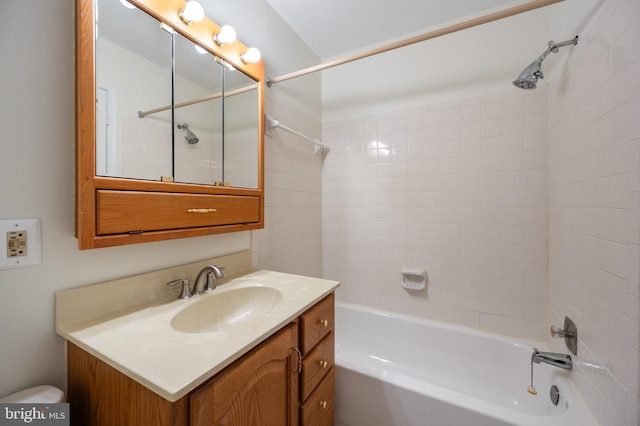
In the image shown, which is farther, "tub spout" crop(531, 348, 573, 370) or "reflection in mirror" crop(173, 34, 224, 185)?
"tub spout" crop(531, 348, 573, 370)

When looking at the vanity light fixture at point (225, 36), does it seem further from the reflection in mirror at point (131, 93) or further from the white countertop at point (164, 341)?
the white countertop at point (164, 341)

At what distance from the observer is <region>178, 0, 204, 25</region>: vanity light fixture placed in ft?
3.11

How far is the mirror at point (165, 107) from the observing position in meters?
0.78

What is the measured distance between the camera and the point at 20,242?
0.65 meters

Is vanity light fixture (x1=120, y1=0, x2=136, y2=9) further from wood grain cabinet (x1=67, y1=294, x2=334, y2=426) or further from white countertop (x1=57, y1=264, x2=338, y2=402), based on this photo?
wood grain cabinet (x1=67, y1=294, x2=334, y2=426)

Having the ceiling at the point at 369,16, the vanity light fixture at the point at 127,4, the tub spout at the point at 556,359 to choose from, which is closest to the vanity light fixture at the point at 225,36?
the vanity light fixture at the point at 127,4

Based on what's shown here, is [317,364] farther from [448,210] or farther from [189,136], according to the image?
[448,210]

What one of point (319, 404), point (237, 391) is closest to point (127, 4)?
point (237, 391)

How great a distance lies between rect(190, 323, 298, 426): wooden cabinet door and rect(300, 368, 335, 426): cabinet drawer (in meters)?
0.07

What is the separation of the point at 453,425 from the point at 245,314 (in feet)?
3.27

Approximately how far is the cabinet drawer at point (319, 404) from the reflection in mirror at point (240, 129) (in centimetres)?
99

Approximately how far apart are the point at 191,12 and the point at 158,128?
0.47 m

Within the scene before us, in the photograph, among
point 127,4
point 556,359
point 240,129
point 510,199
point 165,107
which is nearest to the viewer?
point 127,4

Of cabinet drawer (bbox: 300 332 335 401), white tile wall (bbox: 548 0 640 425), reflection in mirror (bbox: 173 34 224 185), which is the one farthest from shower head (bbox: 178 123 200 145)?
white tile wall (bbox: 548 0 640 425)
